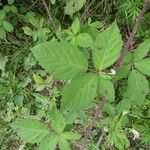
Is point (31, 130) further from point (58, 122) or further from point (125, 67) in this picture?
point (125, 67)

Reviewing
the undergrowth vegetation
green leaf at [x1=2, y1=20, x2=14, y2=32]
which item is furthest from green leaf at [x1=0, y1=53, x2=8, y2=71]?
green leaf at [x1=2, y1=20, x2=14, y2=32]

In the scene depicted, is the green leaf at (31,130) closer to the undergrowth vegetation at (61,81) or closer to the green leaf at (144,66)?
the undergrowth vegetation at (61,81)

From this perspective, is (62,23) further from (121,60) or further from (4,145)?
(121,60)

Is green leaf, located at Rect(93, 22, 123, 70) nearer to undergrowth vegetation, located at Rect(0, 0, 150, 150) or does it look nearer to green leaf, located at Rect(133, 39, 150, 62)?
green leaf, located at Rect(133, 39, 150, 62)

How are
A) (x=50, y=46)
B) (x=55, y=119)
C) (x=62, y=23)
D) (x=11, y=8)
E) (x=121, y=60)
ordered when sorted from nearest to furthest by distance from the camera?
1. (x=50, y=46)
2. (x=121, y=60)
3. (x=55, y=119)
4. (x=11, y=8)
5. (x=62, y=23)

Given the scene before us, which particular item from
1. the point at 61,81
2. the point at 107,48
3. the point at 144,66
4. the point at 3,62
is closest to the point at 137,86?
the point at 144,66

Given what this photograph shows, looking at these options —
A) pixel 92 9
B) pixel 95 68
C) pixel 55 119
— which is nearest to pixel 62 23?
pixel 92 9

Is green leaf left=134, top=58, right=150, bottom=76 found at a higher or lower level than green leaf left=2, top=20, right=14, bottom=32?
lower
